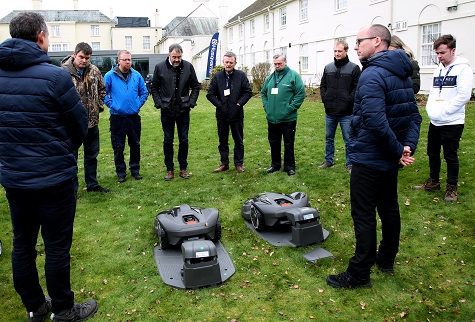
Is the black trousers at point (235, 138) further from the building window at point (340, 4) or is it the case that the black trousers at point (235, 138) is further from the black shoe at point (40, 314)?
the building window at point (340, 4)

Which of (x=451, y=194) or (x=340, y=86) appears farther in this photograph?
(x=340, y=86)

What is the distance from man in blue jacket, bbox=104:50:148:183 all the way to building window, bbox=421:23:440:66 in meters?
14.4

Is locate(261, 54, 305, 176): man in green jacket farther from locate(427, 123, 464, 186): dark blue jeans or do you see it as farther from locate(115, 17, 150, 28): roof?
locate(115, 17, 150, 28): roof

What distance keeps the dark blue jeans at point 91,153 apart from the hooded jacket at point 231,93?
2.07 m

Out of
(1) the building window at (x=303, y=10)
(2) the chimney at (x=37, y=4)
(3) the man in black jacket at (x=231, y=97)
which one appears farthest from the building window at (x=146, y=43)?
(3) the man in black jacket at (x=231, y=97)

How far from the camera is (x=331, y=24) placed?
24.1 metres

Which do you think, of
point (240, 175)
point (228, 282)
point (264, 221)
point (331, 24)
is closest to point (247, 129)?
point (240, 175)

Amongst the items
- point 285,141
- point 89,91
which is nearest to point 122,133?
point 89,91

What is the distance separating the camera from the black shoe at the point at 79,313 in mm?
3419

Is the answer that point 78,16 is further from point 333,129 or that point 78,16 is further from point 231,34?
point 333,129

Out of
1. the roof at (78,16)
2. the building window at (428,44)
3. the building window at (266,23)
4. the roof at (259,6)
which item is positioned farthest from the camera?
the roof at (78,16)

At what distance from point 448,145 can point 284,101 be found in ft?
8.67

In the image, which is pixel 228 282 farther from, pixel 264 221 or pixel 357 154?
pixel 357 154

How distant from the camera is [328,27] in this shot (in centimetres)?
2444
